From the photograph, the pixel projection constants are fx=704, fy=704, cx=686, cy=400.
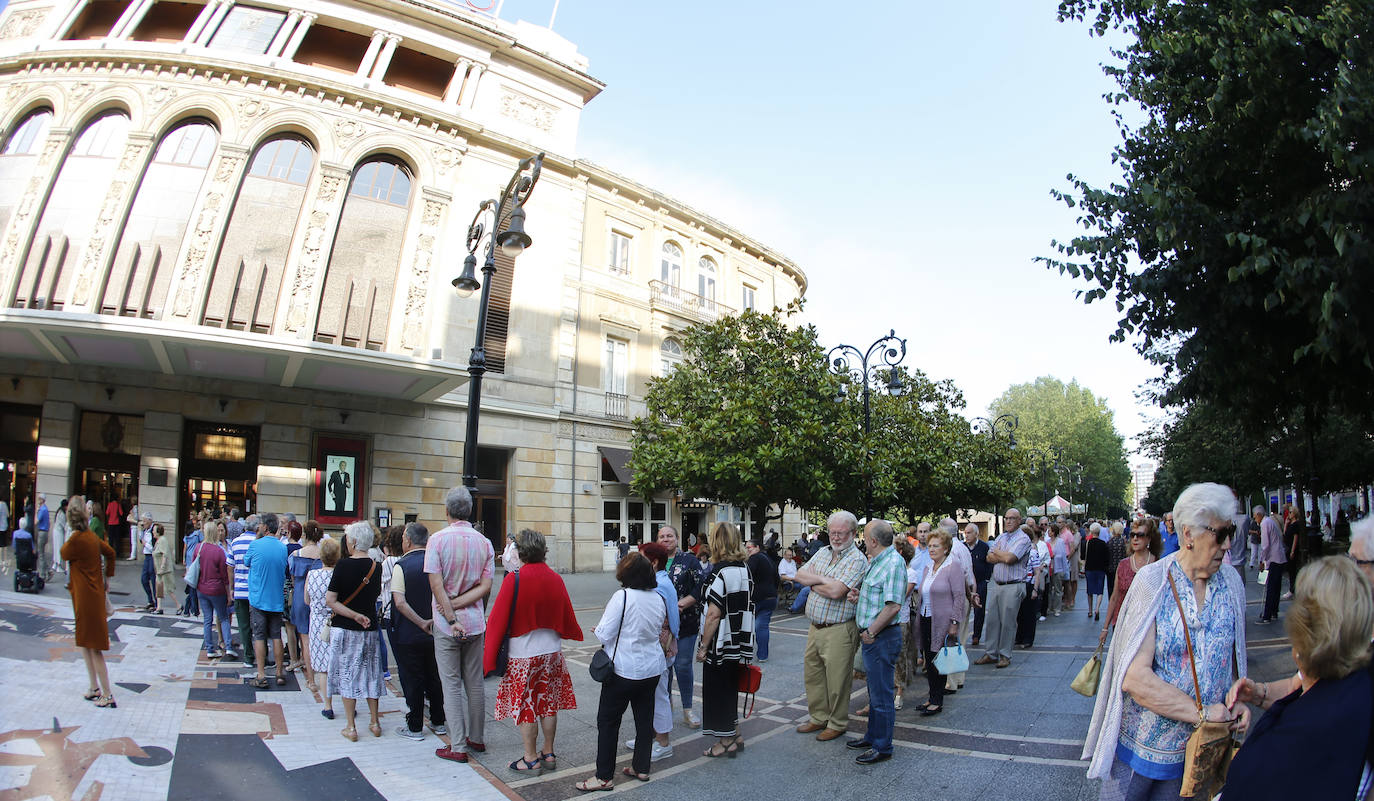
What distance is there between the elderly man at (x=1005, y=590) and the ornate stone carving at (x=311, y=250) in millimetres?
17464

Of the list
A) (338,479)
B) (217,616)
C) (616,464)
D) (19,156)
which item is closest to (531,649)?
(217,616)

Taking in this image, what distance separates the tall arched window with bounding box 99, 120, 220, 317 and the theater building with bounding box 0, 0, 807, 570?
0.19ft

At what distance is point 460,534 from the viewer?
595cm

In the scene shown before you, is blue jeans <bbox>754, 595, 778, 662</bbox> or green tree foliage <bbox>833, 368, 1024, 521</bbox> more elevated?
green tree foliage <bbox>833, 368, 1024, 521</bbox>

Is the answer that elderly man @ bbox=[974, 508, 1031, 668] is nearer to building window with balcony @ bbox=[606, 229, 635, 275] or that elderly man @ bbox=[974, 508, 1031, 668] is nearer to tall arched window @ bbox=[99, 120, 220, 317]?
building window with balcony @ bbox=[606, 229, 635, 275]

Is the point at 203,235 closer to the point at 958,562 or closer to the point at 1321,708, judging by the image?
the point at 958,562

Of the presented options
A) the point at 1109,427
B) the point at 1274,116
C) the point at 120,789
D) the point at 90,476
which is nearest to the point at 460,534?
the point at 120,789

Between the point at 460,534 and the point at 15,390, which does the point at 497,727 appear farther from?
the point at 15,390

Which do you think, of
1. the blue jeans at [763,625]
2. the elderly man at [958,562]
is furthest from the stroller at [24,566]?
the elderly man at [958,562]

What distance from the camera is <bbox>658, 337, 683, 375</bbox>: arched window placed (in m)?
27.3

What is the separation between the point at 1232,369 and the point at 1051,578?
8.34 m

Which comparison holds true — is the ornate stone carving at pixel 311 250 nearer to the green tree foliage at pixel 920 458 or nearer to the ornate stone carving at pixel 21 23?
the ornate stone carving at pixel 21 23

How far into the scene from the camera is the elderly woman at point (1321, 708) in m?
2.13

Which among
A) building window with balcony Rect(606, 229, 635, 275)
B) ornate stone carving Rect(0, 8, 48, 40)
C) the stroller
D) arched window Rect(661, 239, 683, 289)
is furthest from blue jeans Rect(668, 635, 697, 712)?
ornate stone carving Rect(0, 8, 48, 40)
